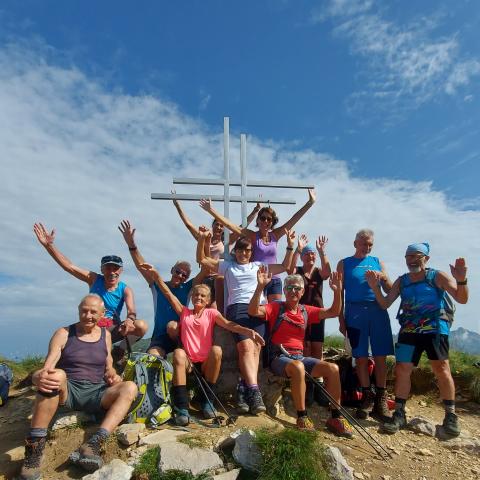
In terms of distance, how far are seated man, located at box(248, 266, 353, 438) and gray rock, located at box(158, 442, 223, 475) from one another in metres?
1.60

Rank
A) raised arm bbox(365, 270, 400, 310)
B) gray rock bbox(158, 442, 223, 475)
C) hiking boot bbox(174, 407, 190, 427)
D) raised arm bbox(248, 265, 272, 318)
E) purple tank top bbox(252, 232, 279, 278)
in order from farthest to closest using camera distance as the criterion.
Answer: purple tank top bbox(252, 232, 279, 278) < raised arm bbox(365, 270, 400, 310) < raised arm bbox(248, 265, 272, 318) < hiking boot bbox(174, 407, 190, 427) < gray rock bbox(158, 442, 223, 475)

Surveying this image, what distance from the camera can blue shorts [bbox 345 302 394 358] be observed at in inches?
269

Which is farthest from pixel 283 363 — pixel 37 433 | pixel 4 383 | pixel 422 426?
pixel 4 383

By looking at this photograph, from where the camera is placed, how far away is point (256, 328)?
259 inches

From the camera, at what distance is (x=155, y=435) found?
5.14 m

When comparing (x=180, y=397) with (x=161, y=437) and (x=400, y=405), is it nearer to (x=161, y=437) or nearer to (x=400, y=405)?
(x=161, y=437)

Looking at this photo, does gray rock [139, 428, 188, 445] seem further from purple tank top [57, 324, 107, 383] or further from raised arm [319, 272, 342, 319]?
raised arm [319, 272, 342, 319]

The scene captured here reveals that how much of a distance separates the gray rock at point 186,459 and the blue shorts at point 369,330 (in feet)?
10.6

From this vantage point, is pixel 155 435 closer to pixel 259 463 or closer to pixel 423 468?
pixel 259 463

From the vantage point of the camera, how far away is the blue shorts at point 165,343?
6668 mm

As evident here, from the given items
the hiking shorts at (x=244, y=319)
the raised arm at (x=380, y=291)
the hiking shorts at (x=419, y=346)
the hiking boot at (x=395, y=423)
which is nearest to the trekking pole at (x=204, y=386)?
the hiking shorts at (x=244, y=319)

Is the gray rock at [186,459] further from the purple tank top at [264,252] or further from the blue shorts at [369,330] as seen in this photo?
the purple tank top at [264,252]

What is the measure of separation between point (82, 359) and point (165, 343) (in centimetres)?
155

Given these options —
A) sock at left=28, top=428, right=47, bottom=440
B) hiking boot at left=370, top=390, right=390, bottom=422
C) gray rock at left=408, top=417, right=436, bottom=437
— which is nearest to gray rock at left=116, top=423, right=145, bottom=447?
sock at left=28, top=428, right=47, bottom=440
